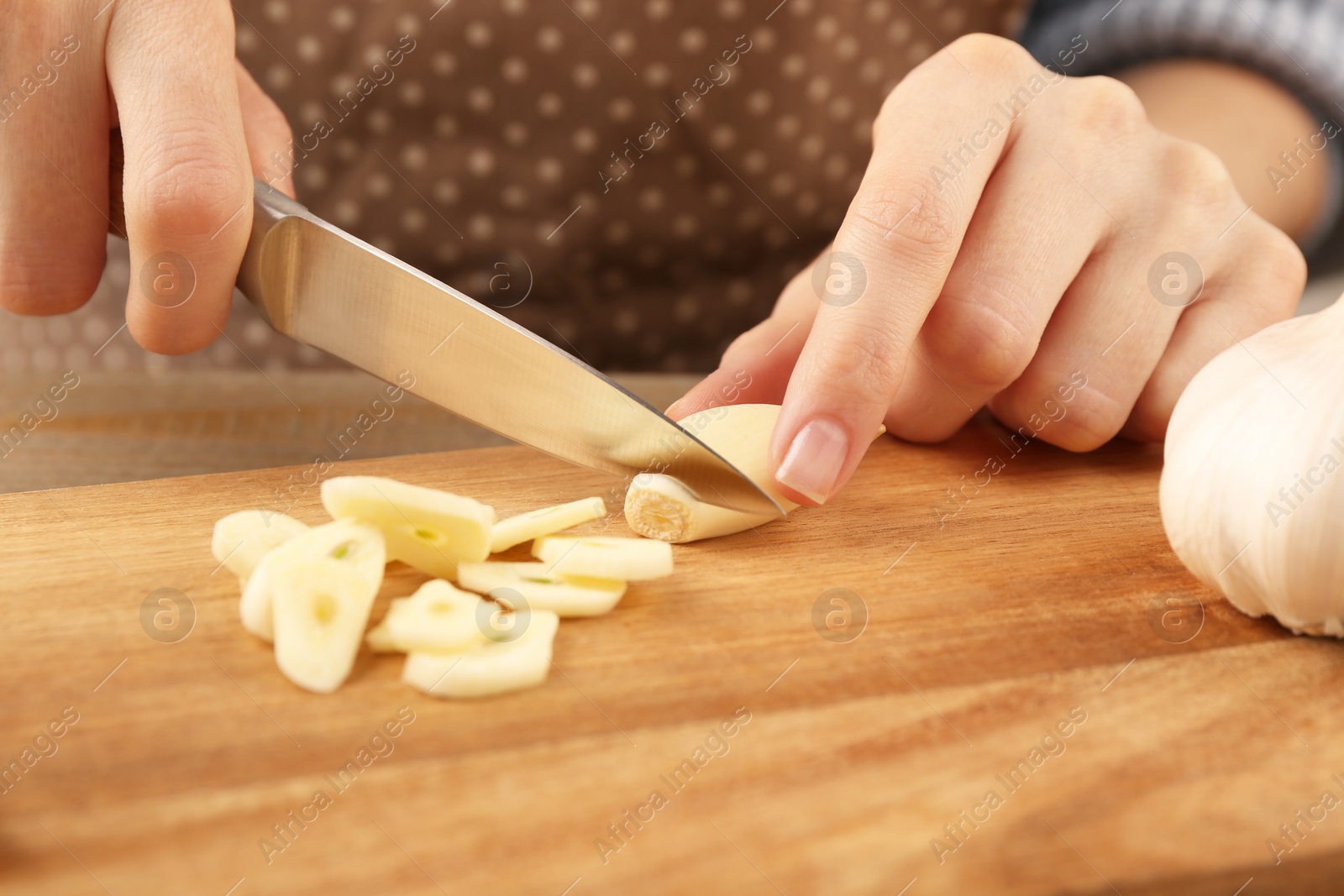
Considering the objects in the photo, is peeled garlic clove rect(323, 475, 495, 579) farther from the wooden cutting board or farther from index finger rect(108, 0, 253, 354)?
index finger rect(108, 0, 253, 354)

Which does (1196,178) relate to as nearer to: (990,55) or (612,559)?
(990,55)

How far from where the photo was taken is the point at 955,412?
3.91 feet

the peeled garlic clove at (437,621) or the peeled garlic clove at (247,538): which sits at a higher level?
the peeled garlic clove at (437,621)

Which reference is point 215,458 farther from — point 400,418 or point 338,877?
point 338,877

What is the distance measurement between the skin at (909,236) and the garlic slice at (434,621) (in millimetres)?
346

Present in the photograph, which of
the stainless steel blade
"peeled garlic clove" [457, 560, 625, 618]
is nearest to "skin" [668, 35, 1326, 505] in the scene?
the stainless steel blade

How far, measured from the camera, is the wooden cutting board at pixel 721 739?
0.56 meters

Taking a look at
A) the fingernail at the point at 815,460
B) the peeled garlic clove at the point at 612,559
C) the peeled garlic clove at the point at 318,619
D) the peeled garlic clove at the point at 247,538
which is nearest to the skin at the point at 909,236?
the fingernail at the point at 815,460

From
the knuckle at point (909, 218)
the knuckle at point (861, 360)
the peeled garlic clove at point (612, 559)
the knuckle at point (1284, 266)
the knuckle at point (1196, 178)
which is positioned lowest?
the peeled garlic clove at point (612, 559)

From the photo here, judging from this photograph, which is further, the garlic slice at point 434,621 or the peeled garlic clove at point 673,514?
the peeled garlic clove at point 673,514

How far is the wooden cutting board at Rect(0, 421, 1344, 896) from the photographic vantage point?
56 centimetres

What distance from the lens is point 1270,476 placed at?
773mm

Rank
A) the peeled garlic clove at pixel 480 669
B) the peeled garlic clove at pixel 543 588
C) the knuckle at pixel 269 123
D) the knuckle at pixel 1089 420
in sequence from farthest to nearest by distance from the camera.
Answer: the knuckle at pixel 269 123
the knuckle at pixel 1089 420
the peeled garlic clove at pixel 543 588
the peeled garlic clove at pixel 480 669

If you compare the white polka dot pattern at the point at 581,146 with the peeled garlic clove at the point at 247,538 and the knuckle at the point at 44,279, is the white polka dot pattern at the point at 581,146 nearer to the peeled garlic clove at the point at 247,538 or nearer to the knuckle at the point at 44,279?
the knuckle at the point at 44,279
